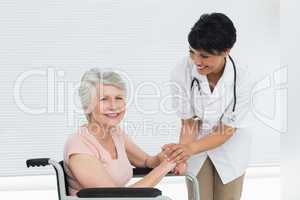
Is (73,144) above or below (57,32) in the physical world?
below

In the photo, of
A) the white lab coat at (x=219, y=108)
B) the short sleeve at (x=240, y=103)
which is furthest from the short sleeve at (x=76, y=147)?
the short sleeve at (x=240, y=103)

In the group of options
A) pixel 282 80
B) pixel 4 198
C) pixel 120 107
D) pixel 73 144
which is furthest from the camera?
pixel 282 80

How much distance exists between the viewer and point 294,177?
3.37 meters

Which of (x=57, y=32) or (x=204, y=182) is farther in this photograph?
(x=57, y=32)

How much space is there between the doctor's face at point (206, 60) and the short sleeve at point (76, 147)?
0.56 metres

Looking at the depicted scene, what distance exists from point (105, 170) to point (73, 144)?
149 mm

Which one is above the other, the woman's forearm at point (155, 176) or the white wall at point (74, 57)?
the white wall at point (74, 57)

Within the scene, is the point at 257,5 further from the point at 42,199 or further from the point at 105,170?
the point at 105,170

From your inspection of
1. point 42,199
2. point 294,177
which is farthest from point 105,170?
point 42,199

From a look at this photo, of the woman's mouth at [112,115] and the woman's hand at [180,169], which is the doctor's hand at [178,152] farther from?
the woman's mouth at [112,115]

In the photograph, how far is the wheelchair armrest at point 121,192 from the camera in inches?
70.2

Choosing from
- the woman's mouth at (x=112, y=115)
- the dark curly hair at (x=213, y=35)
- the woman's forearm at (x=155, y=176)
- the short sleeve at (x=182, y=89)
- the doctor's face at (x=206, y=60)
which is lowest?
the woman's forearm at (x=155, y=176)

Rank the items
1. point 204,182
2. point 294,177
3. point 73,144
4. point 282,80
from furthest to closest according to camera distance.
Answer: point 282,80
point 294,177
point 204,182
point 73,144

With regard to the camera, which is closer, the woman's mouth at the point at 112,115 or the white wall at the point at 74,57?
the woman's mouth at the point at 112,115
